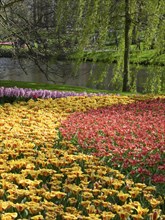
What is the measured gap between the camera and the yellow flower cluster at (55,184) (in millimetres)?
3987

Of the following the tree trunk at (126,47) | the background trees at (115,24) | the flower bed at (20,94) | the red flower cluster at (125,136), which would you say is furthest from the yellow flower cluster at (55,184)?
the tree trunk at (126,47)

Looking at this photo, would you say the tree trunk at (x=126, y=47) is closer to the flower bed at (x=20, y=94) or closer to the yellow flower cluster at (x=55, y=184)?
the flower bed at (x=20, y=94)

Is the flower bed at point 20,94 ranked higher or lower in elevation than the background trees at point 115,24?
lower

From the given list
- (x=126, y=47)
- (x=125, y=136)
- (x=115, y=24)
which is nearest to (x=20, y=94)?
(x=125, y=136)

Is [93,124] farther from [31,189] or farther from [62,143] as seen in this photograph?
[31,189]

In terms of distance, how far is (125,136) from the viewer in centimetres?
733

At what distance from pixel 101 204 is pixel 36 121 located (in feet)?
14.2

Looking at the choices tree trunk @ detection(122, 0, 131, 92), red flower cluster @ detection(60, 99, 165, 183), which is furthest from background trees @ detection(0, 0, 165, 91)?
red flower cluster @ detection(60, 99, 165, 183)

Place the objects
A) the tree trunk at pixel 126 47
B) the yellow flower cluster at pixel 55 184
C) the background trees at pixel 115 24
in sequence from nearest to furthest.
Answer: the yellow flower cluster at pixel 55 184 < the background trees at pixel 115 24 < the tree trunk at pixel 126 47

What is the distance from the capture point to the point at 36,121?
336 inches

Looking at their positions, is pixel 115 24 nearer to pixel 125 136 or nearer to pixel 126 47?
pixel 126 47

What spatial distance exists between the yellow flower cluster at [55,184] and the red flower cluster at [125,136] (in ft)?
0.87

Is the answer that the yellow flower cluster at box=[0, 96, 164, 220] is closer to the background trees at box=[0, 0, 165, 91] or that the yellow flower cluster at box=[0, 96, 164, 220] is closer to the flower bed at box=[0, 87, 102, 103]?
the flower bed at box=[0, 87, 102, 103]

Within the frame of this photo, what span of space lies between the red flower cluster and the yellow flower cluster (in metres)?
0.26
